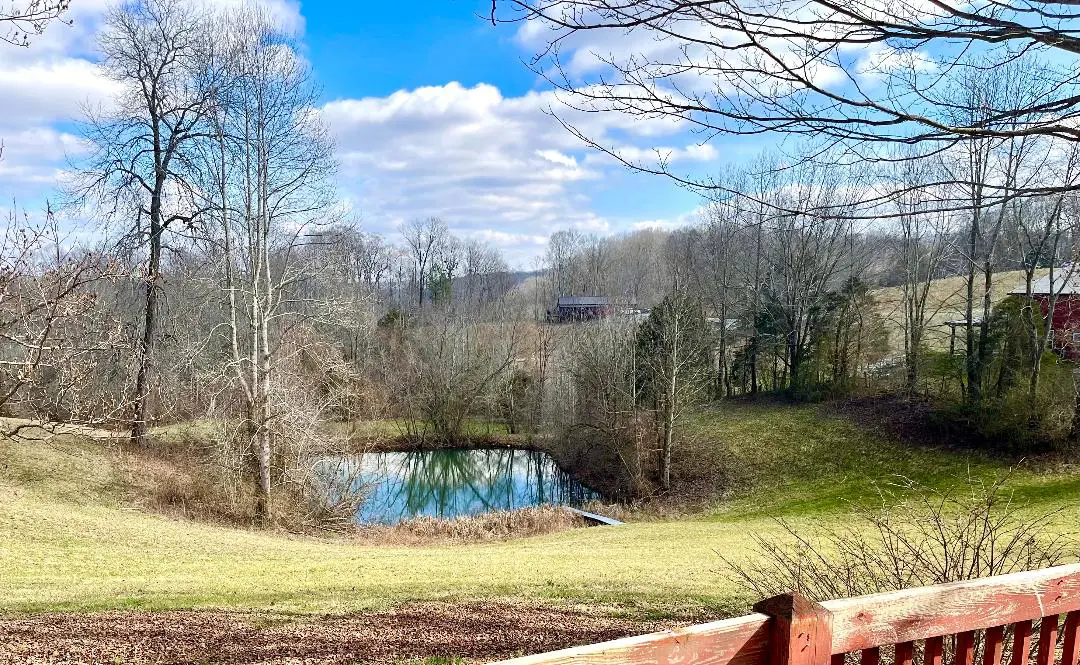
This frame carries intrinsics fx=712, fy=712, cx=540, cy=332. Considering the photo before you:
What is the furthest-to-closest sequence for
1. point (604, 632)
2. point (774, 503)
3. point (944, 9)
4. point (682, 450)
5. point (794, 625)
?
point (682, 450) < point (774, 503) < point (604, 632) < point (944, 9) < point (794, 625)

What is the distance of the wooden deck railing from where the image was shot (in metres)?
1.87

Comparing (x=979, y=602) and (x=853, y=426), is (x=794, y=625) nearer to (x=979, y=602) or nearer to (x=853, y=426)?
(x=979, y=602)

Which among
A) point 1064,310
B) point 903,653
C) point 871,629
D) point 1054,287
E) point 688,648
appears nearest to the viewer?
point 688,648

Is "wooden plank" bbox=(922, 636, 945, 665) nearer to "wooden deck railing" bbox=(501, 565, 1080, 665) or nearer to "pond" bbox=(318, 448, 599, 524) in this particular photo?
"wooden deck railing" bbox=(501, 565, 1080, 665)

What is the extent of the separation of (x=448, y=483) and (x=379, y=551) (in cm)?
1449

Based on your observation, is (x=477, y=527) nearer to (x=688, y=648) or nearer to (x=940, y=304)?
(x=940, y=304)

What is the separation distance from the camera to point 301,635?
6.19 meters

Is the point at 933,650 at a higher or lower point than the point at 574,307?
lower

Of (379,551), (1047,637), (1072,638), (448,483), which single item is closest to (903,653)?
(1047,637)

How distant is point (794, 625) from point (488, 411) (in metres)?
35.9

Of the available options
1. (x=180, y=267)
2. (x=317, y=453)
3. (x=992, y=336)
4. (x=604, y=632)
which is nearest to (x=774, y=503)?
(x=992, y=336)

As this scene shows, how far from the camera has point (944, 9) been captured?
3369mm

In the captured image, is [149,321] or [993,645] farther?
[149,321]

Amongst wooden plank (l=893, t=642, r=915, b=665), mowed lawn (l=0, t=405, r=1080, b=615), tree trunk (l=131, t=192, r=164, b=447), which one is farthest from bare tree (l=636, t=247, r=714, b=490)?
wooden plank (l=893, t=642, r=915, b=665)
